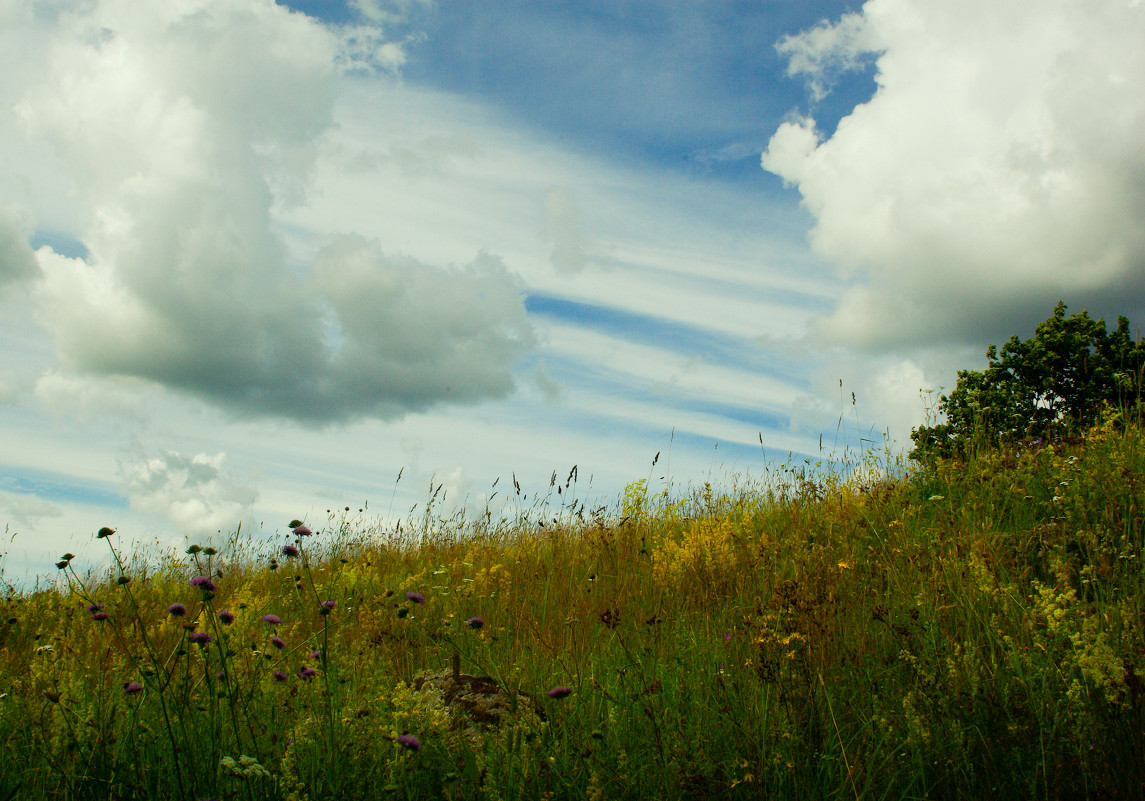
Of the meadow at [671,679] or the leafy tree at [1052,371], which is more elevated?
the leafy tree at [1052,371]

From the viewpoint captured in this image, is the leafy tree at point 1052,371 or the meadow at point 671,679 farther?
→ the leafy tree at point 1052,371

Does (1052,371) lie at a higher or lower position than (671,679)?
higher

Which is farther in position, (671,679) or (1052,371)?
(1052,371)

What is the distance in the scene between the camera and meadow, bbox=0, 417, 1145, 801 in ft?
7.42

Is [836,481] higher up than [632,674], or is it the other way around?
[836,481]

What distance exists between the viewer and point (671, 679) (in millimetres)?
Result: 3068

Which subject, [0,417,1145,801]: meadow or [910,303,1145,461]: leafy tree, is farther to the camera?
[910,303,1145,461]: leafy tree

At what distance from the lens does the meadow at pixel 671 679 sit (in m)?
2.26

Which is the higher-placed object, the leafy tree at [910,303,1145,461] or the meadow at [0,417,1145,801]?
the leafy tree at [910,303,1145,461]

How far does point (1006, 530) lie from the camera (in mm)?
5039

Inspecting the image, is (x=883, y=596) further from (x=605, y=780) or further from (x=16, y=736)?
(x=16, y=736)

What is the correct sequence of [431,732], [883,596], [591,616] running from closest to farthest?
[431,732]
[883,596]
[591,616]

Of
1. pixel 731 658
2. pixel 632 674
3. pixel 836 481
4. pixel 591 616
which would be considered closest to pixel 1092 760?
pixel 731 658

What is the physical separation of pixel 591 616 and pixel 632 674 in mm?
1205
